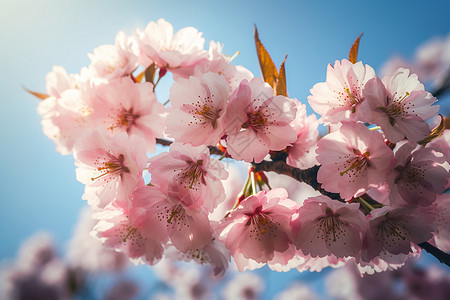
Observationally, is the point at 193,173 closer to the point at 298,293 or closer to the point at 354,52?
the point at 354,52

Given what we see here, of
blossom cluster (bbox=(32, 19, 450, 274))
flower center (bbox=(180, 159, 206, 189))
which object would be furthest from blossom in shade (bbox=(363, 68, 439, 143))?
flower center (bbox=(180, 159, 206, 189))

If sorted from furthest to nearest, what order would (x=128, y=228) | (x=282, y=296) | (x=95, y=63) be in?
(x=282, y=296) → (x=95, y=63) → (x=128, y=228)

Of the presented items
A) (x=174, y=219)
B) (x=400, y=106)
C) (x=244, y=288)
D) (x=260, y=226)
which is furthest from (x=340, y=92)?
(x=244, y=288)

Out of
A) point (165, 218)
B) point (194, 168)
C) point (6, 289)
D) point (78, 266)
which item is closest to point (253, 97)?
point (194, 168)

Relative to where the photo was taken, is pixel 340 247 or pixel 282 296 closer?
pixel 340 247

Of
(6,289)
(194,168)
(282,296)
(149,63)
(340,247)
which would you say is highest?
(149,63)

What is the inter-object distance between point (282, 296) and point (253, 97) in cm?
510

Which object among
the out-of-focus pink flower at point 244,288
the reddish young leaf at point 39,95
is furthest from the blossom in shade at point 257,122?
the out-of-focus pink flower at point 244,288

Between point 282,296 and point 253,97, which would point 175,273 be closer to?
point 282,296

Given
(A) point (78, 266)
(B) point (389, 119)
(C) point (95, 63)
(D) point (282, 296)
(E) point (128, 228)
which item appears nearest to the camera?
(B) point (389, 119)

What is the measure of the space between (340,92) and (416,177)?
0.73 ft

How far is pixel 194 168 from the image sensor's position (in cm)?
61

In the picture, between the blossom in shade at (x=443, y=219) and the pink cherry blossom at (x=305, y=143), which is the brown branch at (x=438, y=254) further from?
the pink cherry blossom at (x=305, y=143)

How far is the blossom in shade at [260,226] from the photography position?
592 mm
